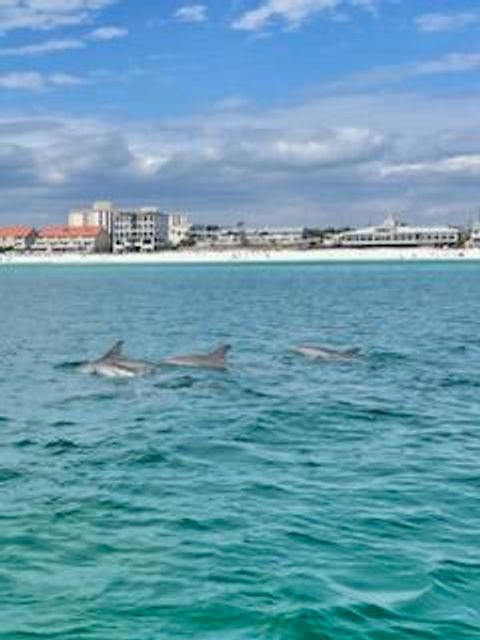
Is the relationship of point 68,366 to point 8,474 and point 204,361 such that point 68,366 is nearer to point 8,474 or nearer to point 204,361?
point 204,361

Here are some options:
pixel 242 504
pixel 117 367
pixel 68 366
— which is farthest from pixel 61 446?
pixel 68 366

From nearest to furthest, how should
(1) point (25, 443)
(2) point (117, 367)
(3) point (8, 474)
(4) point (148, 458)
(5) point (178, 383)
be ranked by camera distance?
1. (3) point (8, 474)
2. (4) point (148, 458)
3. (1) point (25, 443)
4. (5) point (178, 383)
5. (2) point (117, 367)

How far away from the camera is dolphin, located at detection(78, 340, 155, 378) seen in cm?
3259

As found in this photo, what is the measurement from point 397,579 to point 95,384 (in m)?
19.7

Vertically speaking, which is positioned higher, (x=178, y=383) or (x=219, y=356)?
(x=219, y=356)

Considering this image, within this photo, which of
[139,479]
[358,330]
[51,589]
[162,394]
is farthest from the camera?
[358,330]

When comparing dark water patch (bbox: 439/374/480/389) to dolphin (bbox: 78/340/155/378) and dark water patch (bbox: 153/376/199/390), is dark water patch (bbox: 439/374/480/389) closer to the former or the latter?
dark water patch (bbox: 153/376/199/390)

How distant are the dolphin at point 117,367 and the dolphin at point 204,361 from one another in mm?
1057

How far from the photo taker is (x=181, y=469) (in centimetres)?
1866

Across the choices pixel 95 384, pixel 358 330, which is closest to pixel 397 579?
pixel 95 384

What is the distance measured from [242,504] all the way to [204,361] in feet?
62.8

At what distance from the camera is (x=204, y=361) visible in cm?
3497

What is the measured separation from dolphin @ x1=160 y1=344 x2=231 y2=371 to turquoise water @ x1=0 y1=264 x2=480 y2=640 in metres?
0.69

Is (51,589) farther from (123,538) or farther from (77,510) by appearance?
(77,510)
